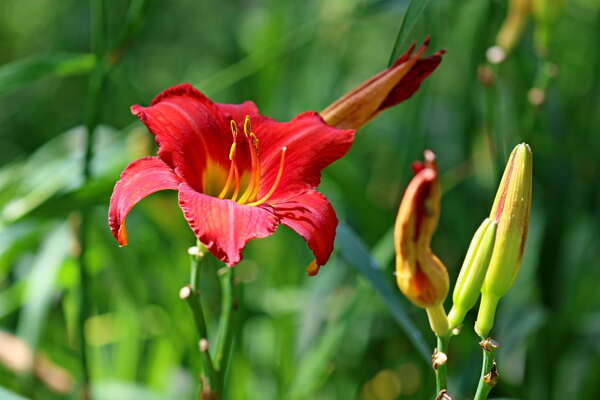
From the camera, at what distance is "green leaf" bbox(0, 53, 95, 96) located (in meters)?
0.79

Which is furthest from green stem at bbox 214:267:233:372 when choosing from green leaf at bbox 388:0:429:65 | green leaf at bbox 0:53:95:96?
green leaf at bbox 0:53:95:96

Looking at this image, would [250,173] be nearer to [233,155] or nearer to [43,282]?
[233,155]

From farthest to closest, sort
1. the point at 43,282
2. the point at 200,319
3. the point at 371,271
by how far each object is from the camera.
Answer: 1. the point at 43,282
2. the point at 371,271
3. the point at 200,319

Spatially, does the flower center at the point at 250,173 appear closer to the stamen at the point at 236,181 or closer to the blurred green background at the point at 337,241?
the stamen at the point at 236,181

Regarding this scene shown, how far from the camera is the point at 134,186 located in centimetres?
53

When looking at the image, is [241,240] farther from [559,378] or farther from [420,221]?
[559,378]

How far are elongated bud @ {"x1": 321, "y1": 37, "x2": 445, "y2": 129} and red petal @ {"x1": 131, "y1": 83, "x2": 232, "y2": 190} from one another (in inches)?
3.6

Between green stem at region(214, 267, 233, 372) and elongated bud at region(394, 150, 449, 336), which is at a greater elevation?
elongated bud at region(394, 150, 449, 336)

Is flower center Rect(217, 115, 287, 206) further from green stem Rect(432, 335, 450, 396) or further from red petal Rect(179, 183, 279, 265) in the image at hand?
green stem Rect(432, 335, 450, 396)

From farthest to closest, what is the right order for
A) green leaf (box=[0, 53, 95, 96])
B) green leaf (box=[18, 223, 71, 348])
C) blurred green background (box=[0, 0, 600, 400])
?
green leaf (box=[18, 223, 71, 348])
blurred green background (box=[0, 0, 600, 400])
green leaf (box=[0, 53, 95, 96])

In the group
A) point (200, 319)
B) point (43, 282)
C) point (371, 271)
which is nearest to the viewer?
point (200, 319)

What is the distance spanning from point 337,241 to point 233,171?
0.52 feet

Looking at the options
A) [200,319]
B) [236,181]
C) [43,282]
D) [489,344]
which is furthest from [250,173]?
[43,282]

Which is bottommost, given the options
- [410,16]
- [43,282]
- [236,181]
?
[43,282]
